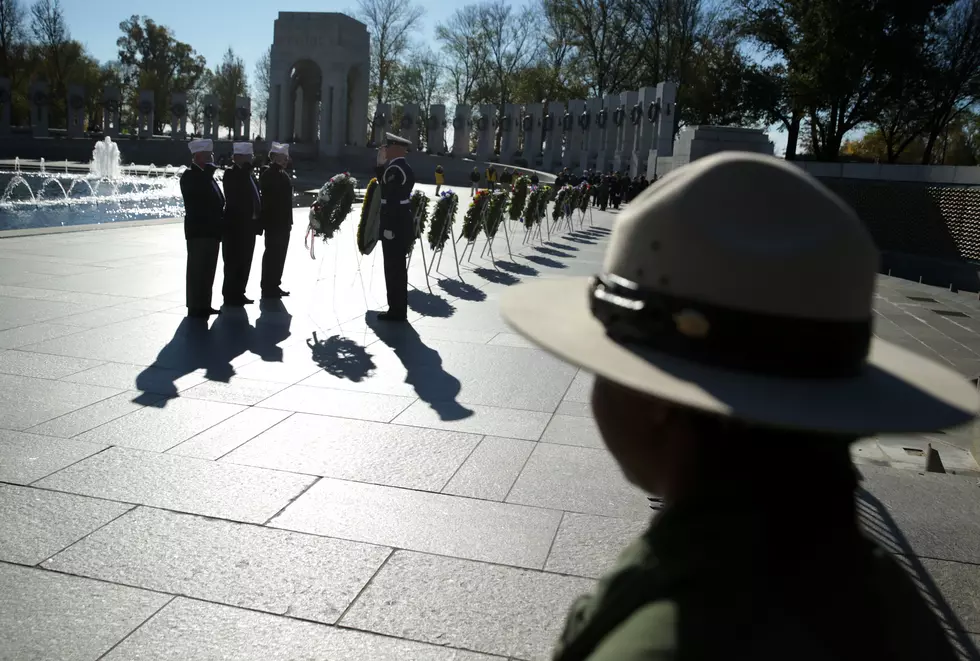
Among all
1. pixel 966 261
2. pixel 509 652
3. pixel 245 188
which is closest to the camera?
pixel 509 652

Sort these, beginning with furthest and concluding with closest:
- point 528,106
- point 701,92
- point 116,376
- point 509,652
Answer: point 528,106
point 701,92
point 116,376
point 509,652

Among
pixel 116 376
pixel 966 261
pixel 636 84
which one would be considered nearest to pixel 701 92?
pixel 636 84

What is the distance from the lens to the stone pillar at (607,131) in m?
60.7

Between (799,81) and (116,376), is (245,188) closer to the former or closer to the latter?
(116,376)

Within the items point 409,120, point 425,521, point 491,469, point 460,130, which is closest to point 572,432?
point 491,469

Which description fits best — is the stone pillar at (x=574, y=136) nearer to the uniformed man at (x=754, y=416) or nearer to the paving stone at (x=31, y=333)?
the paving stone at (x=31, y=333)

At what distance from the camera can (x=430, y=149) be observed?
75.6 meters

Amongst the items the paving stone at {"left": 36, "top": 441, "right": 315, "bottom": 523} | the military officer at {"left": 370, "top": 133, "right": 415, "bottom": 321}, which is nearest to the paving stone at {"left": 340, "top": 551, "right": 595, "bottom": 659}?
the paving stone at {"left": 36, "top": 441, "right": 315, "bottom": 523}

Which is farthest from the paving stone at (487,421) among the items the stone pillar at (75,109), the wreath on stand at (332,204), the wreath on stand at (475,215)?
the stone pillar at (75,109)

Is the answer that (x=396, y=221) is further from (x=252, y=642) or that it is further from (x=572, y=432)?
(x=252, y=642)

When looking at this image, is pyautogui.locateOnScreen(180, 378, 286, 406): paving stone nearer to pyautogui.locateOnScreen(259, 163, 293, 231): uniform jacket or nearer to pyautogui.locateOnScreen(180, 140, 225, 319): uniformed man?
pyautogui.locateOnScreen(180, 140, 225, 319): uniformed man

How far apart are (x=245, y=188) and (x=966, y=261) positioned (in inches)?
594

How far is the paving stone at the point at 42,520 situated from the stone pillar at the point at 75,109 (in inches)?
3000

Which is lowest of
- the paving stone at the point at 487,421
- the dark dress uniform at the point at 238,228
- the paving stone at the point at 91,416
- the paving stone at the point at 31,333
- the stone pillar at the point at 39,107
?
the paving stone at the point at 31,333
